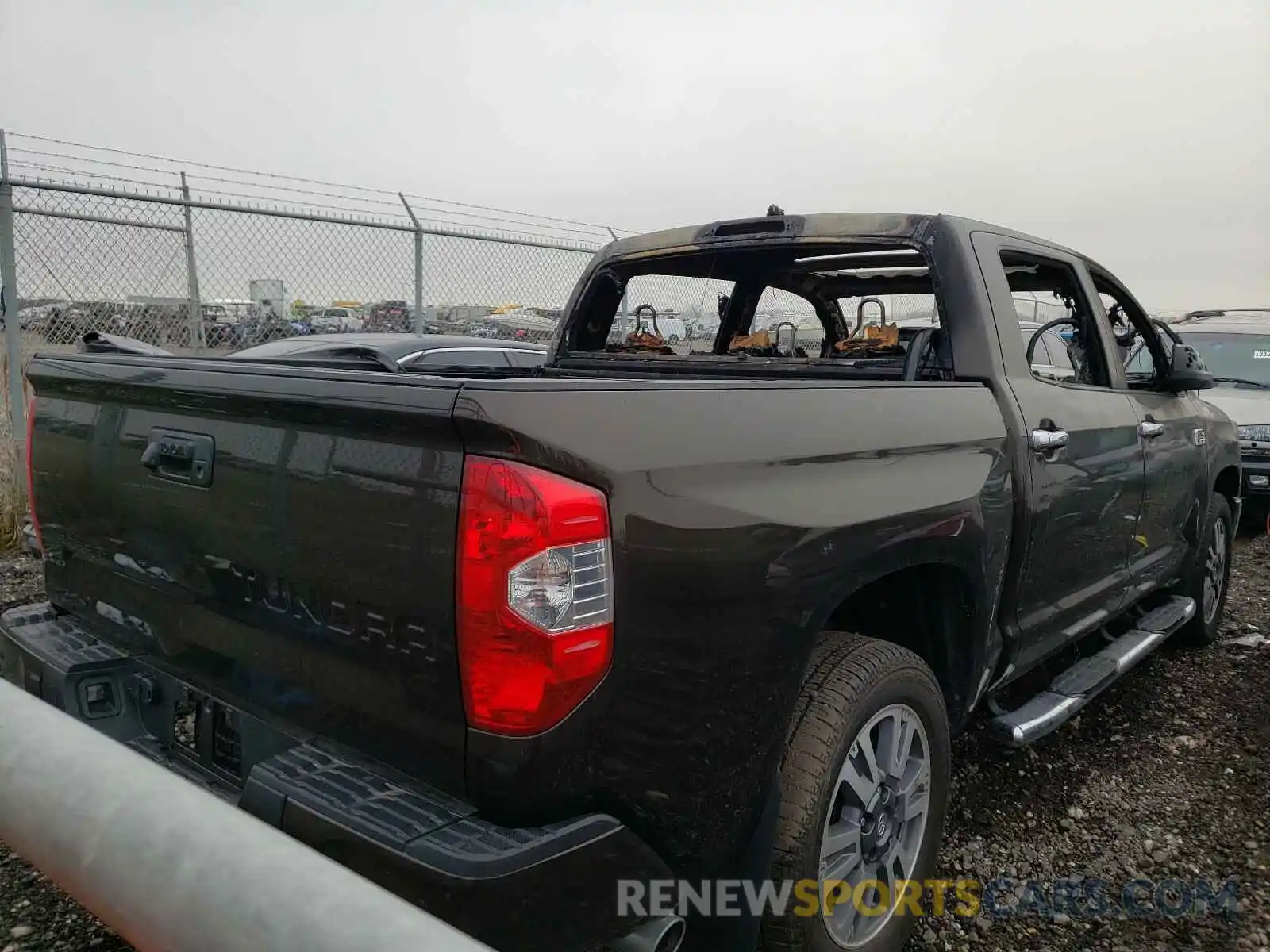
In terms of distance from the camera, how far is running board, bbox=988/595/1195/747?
2.84m

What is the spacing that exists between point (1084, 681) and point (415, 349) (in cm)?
513

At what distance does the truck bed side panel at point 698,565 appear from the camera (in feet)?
5.11

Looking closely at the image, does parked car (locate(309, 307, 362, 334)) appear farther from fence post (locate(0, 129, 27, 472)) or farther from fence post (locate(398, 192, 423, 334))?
fence post (locate(0, 129, 27, 472))

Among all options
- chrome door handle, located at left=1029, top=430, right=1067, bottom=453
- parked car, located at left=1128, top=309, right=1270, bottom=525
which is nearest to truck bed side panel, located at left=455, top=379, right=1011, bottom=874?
chrome door handle, located at left=1029, top=430, right=1067, bottom=453

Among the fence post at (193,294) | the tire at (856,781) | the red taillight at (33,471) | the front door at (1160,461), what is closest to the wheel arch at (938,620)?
the tire at (856,781)

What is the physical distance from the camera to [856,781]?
7.08ft

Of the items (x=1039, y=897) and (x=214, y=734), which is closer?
(x=214, y=734)

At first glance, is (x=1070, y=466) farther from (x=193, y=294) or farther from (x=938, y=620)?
(x=193, y=294)

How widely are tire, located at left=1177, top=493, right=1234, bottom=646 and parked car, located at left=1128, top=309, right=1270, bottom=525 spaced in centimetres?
268

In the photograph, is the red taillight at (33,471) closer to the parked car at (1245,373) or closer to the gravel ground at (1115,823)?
the gravel ground at (1115,823)

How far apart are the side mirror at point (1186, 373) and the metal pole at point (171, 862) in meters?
3.95

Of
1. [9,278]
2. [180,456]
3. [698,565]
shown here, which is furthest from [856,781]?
[9,278]

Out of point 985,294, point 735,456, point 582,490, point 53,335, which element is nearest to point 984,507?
point 985,294

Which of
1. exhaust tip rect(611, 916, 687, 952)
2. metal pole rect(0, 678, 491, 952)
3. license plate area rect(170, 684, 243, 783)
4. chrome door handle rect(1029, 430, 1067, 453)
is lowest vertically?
exhaust tip rect(611, 916, 687, 952)
